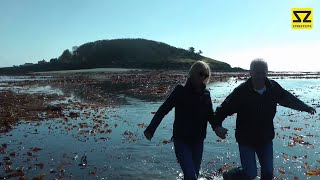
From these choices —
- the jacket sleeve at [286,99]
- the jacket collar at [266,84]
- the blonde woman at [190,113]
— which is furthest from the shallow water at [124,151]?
the jacket collar at [266,84]

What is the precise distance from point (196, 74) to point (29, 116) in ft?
63.4

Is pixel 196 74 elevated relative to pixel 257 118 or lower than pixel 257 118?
elevated

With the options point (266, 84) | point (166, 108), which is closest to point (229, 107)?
point (266, 84)

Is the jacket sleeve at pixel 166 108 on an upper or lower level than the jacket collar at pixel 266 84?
lower

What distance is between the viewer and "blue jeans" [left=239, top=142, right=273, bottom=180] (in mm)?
7460

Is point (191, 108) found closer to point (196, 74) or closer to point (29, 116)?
point (196, 74)

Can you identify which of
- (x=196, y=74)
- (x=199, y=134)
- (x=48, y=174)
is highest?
(x=196, y=74)

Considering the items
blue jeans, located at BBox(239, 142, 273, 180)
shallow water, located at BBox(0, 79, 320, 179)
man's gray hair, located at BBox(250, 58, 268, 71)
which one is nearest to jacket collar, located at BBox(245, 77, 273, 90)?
man's gray hair, located at BBox(250, 58, 268, 71)

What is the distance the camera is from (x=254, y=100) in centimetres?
748

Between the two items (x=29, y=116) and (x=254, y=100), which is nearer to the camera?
(x=254, y=100)

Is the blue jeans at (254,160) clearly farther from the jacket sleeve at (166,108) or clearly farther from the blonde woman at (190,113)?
the jacket sleeve at (166,108)

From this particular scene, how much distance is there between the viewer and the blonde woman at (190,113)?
276 inches

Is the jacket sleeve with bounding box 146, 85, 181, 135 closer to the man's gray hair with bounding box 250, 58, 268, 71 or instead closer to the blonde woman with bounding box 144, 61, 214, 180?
the blonde woman with bounding box 144, 61, 214, 180

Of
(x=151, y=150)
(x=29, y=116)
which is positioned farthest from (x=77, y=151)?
(x=29, y=116)
